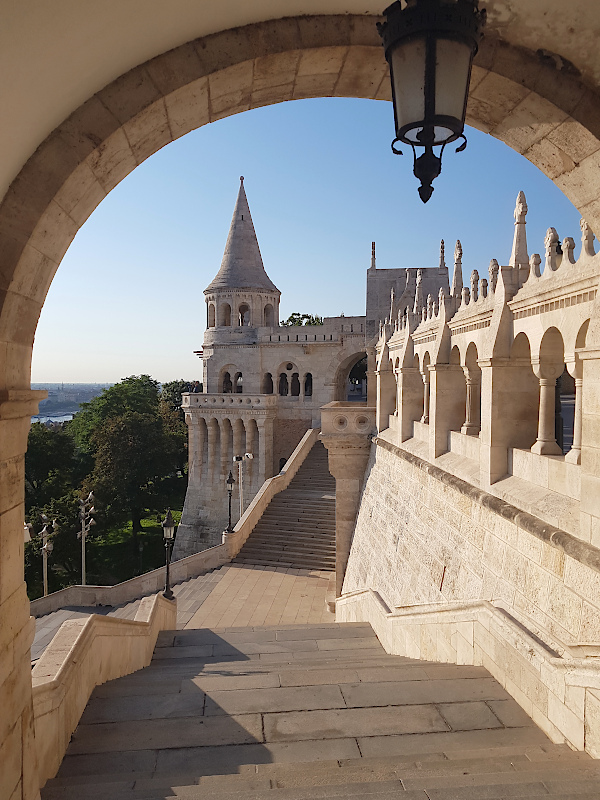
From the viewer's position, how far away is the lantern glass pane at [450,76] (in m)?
2.08

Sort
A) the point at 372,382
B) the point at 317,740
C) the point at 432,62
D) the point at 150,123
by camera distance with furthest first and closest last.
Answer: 1. the point at 372,382
2. the point at 317,740
3. the point at 150,123
4. the point at 432,62

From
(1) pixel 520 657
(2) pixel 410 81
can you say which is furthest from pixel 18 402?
(1) pixel 520 657

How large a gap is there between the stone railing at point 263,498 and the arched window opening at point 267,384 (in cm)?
440

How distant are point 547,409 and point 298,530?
1504 centimetres

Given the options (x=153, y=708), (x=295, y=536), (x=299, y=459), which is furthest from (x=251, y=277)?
(x=153, y=708)

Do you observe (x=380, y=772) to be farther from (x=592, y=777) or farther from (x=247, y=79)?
(x=247, y=79)

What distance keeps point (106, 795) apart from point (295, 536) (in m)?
17.4

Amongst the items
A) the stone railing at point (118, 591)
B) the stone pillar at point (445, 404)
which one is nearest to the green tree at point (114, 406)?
the stone railing at point (118, 591)

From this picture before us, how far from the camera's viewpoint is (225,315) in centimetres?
3170

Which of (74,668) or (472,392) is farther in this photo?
(472,392)

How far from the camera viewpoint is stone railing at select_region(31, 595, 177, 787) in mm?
3449

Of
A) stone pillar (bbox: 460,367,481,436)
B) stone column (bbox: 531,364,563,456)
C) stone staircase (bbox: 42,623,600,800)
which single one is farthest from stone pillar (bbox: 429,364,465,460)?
stone staircase (bbox: 42,623,600,800)

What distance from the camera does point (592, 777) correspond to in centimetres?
300

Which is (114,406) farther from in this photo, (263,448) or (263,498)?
(263,498)
